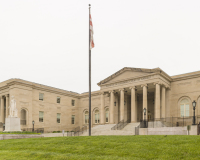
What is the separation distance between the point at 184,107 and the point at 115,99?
12.4m

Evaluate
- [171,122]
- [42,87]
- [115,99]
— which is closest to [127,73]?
[115,99]

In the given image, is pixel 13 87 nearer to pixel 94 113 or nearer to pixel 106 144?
pixel 94 113

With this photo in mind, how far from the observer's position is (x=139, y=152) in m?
10.6

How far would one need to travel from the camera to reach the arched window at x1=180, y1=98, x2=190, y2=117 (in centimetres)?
3534

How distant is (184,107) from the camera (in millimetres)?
35719

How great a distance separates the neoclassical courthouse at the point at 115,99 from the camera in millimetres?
34969

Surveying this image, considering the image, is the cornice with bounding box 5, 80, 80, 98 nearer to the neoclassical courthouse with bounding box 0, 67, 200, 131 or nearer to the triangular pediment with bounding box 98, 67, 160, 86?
the neoclassical courthouse with bounding box 0, 67, 200, 131

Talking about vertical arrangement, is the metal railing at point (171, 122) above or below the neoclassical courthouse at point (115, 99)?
below

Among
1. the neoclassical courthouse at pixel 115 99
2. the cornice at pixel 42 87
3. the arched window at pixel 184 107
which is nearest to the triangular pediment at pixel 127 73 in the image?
the neoclassical courthouse at pixel 115 99

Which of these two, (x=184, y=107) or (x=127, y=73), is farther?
(x=127, y=73)

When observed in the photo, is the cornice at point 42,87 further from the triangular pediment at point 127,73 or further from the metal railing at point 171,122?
the metal railing at point 171,122

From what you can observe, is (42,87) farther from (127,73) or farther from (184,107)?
(184,107)

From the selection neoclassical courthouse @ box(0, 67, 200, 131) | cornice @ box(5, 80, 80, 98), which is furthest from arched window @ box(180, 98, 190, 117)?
cornice @ box(5, 80, 80, 98)

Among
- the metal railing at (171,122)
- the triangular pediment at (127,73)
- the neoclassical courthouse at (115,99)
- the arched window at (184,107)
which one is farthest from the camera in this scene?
the triangular pediment at (127,73)
